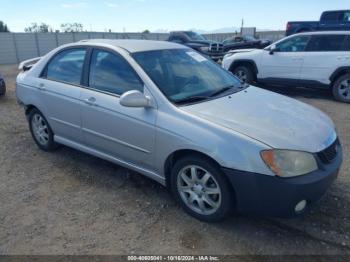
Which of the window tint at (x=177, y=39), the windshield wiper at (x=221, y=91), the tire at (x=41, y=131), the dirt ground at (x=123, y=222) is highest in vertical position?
the windshield wiper at (x=221, y=91)

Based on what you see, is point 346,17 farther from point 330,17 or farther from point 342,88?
point 342,88

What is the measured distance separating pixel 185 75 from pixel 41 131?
8.04 feet

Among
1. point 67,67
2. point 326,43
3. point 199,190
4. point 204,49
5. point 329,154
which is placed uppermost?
point 326,43

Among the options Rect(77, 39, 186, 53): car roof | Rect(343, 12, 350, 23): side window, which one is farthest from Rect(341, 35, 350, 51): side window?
Rect(343, 12, 350, 23): side window

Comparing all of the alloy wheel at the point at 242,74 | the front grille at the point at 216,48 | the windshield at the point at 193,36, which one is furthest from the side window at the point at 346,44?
the windshield at the point at 193,36

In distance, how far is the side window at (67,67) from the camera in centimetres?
409

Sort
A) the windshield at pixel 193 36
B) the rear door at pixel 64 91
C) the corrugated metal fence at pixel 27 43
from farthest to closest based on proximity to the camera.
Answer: the corrugated metal fence at pixel 27 43 < the windshield at pixel 193 36 < the rear door at pixel 64 91

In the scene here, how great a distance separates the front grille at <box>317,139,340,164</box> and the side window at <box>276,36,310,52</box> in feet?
20.4

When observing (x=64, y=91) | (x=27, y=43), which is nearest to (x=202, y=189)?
(x=64, y=91)

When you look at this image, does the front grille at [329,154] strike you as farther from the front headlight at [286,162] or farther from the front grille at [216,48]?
the front grille at [216,48]

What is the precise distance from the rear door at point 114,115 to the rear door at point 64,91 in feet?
0.58

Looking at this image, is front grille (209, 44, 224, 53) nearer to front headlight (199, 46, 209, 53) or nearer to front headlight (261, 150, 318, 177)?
front headlight (199, 46, 209, 53)

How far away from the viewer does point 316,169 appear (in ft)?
9.05

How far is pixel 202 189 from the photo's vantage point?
3.08 m
